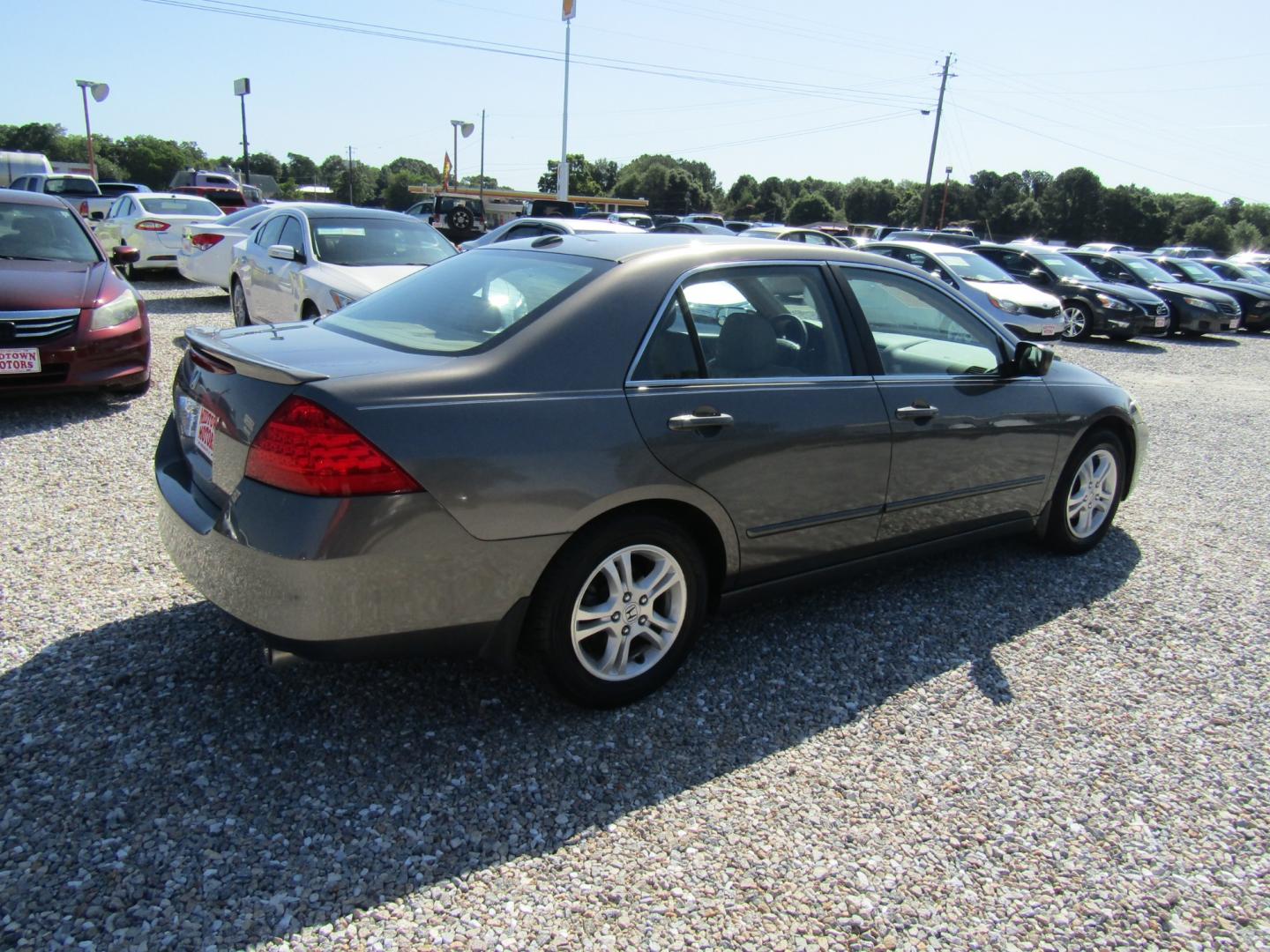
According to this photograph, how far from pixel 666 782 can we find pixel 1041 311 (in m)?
12.6

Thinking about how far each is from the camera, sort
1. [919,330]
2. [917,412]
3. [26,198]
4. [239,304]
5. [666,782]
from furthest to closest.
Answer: [239,304] → [26,198] → [919,330] → [917,412] → [666,782]

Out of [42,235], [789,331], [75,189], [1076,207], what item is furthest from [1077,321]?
[1076,207]

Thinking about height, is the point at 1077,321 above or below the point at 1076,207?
below

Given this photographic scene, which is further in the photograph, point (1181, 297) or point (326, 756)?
point (1181, 297)

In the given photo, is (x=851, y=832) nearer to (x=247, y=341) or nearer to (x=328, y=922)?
(x=328, y=922)

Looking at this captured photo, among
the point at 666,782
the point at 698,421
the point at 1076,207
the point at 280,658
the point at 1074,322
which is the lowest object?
the point at 666,782

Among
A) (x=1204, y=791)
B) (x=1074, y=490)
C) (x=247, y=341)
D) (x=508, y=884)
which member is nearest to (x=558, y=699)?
(x=508, y=884)

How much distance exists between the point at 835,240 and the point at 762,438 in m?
17.5

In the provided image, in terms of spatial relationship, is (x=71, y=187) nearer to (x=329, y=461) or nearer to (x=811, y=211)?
(x=329, y=461)

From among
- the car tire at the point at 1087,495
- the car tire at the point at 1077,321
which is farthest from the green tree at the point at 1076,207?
the car tire at the point at 1087,495

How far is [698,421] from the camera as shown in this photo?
2939mm

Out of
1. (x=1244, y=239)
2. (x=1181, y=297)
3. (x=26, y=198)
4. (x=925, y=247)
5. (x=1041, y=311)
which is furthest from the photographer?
(x=1244, y=239)

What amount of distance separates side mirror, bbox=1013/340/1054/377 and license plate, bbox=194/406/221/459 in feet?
11.0

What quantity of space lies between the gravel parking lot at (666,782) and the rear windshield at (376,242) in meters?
4.46
